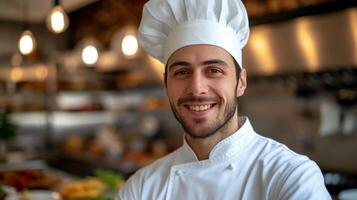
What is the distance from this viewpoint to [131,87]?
6.66 metres

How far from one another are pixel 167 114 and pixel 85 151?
4.34ft

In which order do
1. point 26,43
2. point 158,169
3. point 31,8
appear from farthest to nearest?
point 31,8, point 26,43, point 158,169

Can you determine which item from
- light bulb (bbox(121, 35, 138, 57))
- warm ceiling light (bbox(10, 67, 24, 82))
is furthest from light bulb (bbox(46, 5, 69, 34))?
warm ceiling light (bbox(10, 67, 24, 82))

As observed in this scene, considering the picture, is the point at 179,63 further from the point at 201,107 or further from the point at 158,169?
the point at 158,169

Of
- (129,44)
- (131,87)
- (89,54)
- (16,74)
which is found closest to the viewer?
(129,44)

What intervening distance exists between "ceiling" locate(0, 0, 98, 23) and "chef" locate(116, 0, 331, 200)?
Result: 461cm

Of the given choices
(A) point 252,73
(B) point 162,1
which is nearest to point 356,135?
(A) point 252,73

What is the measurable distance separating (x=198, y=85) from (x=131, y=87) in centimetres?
543

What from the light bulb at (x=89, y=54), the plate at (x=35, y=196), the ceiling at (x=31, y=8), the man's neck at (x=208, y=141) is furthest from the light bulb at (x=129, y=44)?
the ceiling at (x=31, y=8)

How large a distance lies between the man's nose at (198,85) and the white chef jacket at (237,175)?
206 millimetres

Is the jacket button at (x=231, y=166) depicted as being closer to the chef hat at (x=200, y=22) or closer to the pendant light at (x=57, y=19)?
the chef hat at (x=200, y=22)

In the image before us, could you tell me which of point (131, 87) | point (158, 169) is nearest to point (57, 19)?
point (158, 169)

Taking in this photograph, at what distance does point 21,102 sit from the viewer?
6594 millimetres

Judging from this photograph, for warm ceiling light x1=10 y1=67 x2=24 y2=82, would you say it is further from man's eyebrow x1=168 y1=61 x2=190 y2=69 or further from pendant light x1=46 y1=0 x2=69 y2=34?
man's eyebrow x1=168 y1=61 x2=190 y2=69
